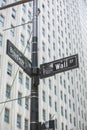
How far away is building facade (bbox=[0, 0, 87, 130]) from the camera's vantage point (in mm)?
34562

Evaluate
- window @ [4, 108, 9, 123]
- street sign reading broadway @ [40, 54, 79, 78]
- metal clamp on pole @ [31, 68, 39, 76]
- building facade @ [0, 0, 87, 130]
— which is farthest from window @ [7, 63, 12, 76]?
metal clamp on pole @ [31, 68, 39, 76]

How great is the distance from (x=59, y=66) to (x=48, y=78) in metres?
37.4

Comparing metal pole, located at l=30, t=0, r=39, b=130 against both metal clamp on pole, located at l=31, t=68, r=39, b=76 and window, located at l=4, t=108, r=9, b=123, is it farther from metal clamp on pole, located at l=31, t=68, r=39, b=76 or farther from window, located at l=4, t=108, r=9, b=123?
window, located at l=4, t=108, r=9, b=123

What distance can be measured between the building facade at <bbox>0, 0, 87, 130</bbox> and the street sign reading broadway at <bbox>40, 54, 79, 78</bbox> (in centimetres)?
1952

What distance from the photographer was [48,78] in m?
47.2

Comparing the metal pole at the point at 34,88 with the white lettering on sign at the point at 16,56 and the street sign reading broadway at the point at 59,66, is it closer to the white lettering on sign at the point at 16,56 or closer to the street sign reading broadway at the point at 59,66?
the street sign reading broadway at the point at 59,66

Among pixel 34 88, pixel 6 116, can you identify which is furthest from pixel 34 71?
pixel 6 116

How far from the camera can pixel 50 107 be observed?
45.1 metres

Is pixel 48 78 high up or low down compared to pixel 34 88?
up

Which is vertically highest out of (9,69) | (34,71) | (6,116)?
(9,69)

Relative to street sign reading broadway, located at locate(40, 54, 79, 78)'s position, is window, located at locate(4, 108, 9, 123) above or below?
above

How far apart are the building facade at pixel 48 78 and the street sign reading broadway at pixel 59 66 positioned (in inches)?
769

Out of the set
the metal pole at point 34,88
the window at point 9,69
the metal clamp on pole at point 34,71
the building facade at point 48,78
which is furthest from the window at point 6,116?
the metal clamp on pole at point 34,71

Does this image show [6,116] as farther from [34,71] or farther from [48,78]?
[34,71]
